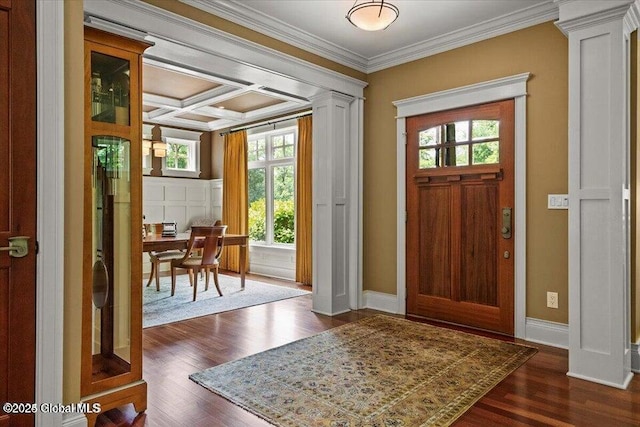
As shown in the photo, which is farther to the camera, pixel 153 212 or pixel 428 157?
pixel 153 212

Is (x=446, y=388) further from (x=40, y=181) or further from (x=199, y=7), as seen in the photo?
(x=199, y=7)

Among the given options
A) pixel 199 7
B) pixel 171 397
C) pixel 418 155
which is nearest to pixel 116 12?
pixel 199 7

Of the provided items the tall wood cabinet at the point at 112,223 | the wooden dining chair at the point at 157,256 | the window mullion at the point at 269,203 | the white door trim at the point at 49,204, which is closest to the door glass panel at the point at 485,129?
the tall wood cabinet at the point at 112,223

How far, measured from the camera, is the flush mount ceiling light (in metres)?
2.93

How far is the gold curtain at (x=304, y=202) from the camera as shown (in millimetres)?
6227

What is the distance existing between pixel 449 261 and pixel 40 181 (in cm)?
354

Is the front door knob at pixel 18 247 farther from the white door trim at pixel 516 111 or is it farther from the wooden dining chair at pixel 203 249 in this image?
the white door trim at pixel 516 111

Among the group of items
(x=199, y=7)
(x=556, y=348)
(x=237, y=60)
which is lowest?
(x=556, y=348)

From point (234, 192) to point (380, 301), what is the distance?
3851mm

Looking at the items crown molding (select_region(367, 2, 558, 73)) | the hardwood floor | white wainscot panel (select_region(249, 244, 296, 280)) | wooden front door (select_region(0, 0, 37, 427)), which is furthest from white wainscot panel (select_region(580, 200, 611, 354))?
white wainscot panel (select_region(249, 244, 296, 280))

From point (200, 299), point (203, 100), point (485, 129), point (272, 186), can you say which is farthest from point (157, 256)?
point (485, 129)

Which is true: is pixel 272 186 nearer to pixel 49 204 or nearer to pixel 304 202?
pixel 304 202

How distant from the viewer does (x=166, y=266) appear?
765cm

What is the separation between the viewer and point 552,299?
352cm
